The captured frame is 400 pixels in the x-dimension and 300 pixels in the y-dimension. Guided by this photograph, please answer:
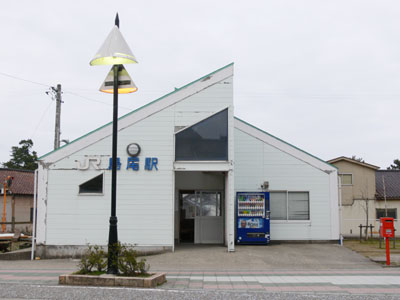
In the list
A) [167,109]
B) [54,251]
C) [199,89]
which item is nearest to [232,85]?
[199,89]

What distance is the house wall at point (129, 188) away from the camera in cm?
1553

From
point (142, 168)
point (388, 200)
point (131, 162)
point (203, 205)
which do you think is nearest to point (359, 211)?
point (388, 200)

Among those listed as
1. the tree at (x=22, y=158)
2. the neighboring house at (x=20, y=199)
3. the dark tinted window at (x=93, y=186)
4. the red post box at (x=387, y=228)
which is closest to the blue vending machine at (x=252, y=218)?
the red post box at (x=387, y=228)

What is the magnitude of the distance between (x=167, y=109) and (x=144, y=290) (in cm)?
829

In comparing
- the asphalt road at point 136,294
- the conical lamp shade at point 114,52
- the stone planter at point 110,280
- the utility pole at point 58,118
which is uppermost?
the utility pole at point 58,118

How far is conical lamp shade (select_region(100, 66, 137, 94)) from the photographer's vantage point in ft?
34.1

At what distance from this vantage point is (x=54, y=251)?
611 inches

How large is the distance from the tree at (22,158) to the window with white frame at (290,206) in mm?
46813

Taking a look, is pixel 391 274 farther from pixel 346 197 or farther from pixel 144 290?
pixel 346 197

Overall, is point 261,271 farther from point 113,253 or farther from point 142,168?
point 142,168

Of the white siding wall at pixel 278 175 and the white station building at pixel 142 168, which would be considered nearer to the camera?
the white station building at pixel 142 168

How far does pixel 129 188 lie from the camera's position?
51.5 feet

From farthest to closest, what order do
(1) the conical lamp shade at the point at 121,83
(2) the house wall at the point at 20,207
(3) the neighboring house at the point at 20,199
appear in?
1. (2) the house wall at the point at 20,207
2. (3) the neighboring house at the point at 20,199
3. (1) the conical lamp shade at the point at 121,83

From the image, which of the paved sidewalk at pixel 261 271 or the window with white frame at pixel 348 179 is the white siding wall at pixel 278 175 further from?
the window with white frame at pixel 348 179
